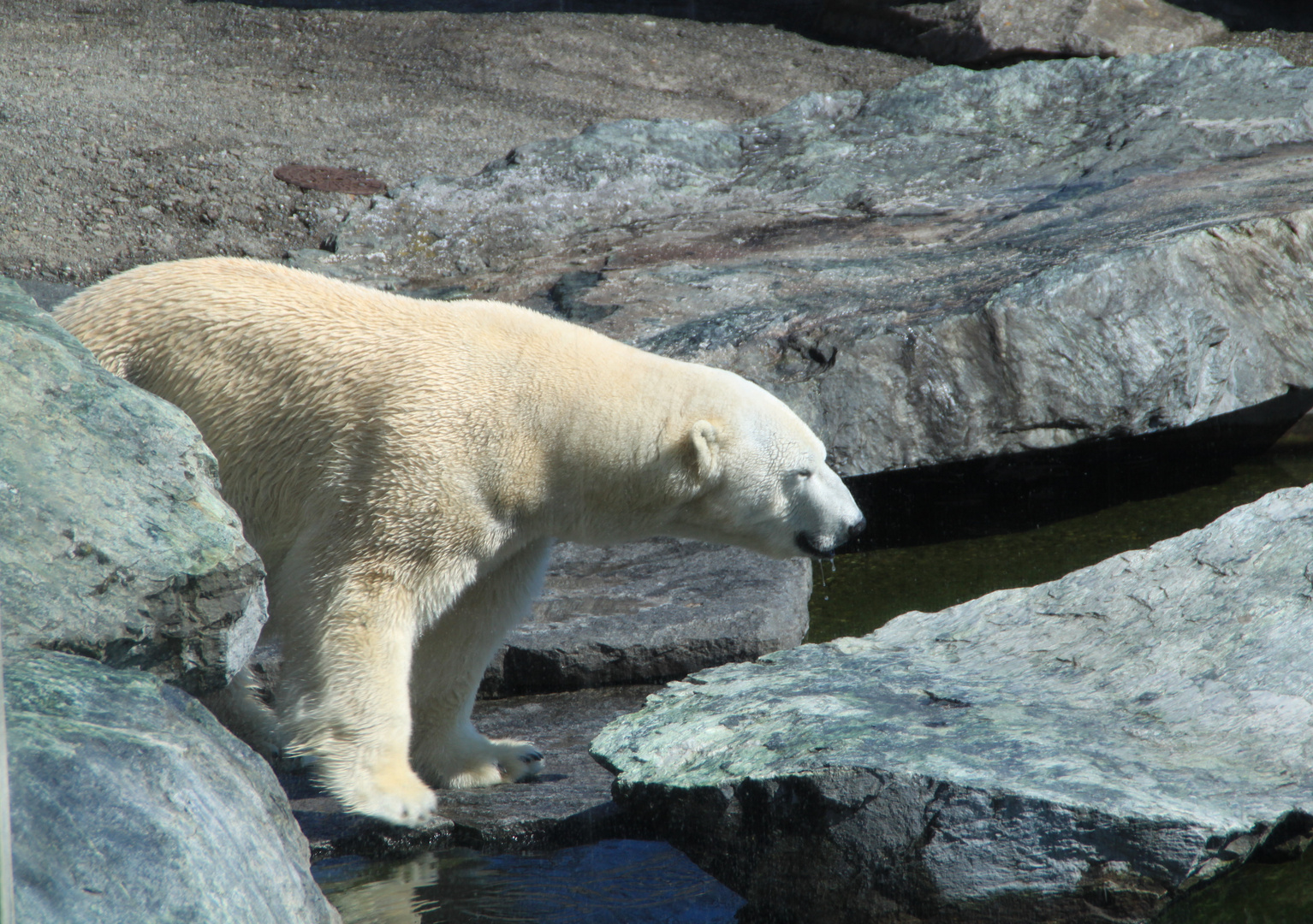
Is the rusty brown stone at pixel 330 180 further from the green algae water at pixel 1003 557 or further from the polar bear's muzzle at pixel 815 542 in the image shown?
the polar bear's muzzle at pixel 815 542

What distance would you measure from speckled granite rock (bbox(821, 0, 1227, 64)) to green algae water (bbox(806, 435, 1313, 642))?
5534 millimetres

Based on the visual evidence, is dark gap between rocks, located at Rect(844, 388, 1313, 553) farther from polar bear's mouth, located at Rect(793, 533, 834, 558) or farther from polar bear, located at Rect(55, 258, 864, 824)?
polar bear, located at Rect(55, 258, 864, 824)

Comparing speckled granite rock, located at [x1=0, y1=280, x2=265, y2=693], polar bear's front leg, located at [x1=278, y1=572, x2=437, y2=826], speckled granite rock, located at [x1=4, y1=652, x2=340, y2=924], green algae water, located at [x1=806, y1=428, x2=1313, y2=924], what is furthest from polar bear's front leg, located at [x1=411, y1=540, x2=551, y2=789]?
green algae water, located at [x1=806, y1=428, x2=1313, y2=924]

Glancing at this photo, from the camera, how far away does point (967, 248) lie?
6027 millimetres

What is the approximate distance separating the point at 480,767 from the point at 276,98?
6.95m

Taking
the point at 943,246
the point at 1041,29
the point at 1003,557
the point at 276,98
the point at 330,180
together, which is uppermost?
the point at 1041,29

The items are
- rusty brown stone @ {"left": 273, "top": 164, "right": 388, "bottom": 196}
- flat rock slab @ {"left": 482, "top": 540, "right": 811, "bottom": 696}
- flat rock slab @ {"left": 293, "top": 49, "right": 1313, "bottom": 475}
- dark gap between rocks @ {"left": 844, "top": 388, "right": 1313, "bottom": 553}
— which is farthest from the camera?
rusty brown stone @ {"left": 273, "top": 164, "right": 388, "bottom": 196}

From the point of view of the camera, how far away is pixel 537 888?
9.54 ft

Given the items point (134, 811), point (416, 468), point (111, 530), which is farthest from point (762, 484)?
point (134, 811)

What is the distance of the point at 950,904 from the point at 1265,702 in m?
0.96

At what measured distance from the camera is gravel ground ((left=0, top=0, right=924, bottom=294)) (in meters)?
7.18

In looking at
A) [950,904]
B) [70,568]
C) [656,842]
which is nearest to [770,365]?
[656,842]

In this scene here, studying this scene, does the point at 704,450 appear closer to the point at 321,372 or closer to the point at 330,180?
the point at 321,372

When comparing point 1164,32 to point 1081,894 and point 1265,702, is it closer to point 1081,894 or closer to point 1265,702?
point 1265,702
